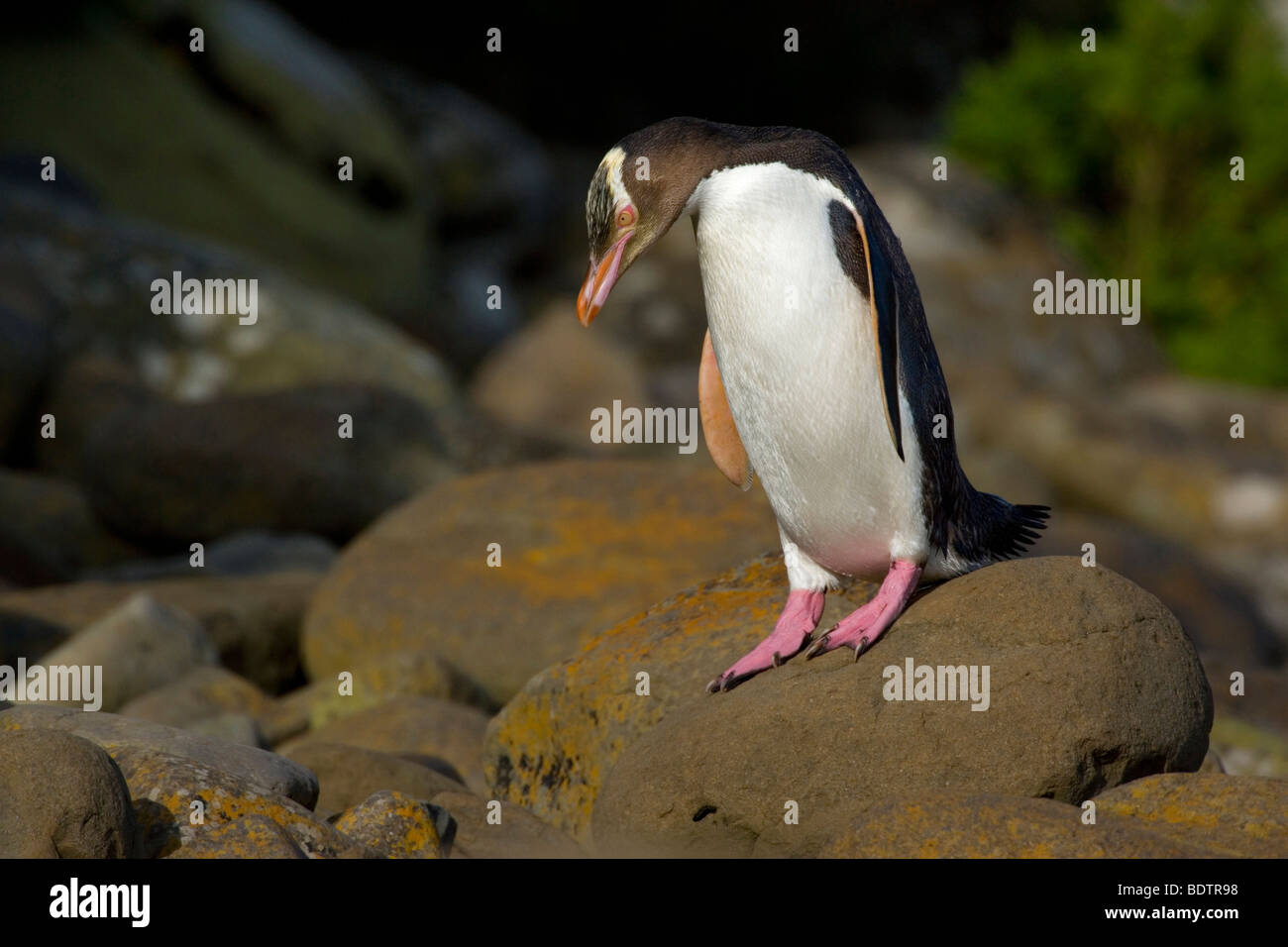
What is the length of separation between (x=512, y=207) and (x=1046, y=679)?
1953 cm

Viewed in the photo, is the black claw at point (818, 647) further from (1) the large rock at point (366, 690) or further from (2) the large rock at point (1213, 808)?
(1) the large rock at point (366, 690)

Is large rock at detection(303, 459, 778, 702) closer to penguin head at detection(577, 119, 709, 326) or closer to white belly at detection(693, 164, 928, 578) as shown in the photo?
white belly at detection(693, 164, 928, 578)

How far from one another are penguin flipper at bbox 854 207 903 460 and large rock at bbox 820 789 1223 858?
110cm

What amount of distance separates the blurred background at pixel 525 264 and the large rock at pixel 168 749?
258cm

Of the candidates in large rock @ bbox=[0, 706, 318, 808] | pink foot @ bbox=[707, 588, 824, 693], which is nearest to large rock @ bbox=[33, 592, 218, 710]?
large rock @ bbox=[0, 706, 318, 808]

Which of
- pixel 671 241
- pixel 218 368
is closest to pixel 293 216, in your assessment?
pixel 671 241

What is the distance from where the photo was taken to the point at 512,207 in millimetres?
23250

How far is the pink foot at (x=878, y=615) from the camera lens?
471cm

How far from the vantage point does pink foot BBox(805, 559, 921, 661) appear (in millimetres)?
4711

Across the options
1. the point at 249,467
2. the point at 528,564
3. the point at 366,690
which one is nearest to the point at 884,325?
the point at 366,690

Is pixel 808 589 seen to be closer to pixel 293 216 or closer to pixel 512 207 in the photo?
pixel 293 216

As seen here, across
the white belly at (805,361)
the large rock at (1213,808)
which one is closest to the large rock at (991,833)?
the large rock at (1213,808)

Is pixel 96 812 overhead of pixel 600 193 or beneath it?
beneath

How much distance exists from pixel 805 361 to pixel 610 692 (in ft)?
4.59
